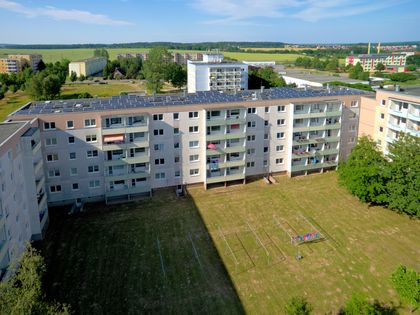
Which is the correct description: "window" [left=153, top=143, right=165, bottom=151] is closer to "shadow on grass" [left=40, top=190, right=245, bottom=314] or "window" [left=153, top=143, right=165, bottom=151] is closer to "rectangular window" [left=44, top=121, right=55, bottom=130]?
"shadow on grass" [left=40, top=190, right=245, bottom=314]

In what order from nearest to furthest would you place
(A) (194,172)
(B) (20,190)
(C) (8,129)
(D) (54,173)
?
(B) (20,190) → (C) (8,129) → (D) (54,173) → (A) (194,172)

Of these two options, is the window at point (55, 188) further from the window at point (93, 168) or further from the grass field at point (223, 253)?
the window at point (93, 168)

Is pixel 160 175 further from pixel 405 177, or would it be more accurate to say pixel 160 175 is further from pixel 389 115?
pixel 389 115

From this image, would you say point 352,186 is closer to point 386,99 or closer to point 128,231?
point 386,99

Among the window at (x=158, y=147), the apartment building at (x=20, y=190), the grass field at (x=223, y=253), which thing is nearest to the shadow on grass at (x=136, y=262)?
the grass field at (x=223, y=253)

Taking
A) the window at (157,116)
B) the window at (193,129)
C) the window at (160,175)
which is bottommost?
the window at (160,175)

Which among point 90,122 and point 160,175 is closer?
point 90,122

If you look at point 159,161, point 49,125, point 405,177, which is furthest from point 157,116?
point 405,177
